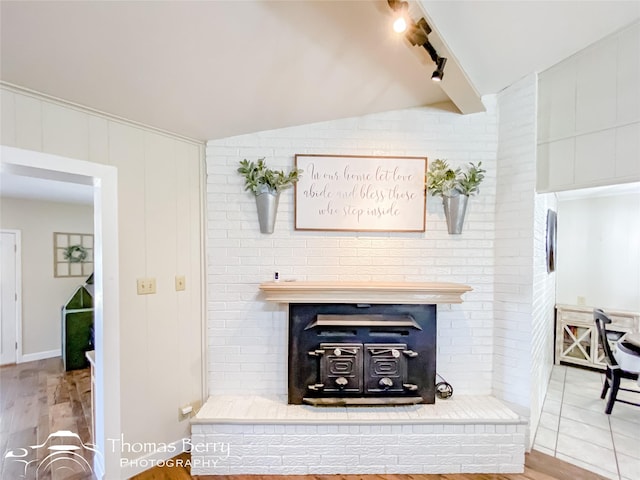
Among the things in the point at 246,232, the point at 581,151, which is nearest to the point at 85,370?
the point at 246,232

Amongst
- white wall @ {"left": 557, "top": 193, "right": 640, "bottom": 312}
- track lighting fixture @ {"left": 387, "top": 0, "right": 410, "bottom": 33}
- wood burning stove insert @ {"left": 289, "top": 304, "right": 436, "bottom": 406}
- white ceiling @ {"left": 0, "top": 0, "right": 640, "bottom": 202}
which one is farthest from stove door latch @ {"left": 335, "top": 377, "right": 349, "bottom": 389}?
white wall @ {"left": 557, "top": 193, "right": 640, "bottom": 312}

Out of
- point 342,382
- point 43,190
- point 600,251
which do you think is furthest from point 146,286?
point 600,251

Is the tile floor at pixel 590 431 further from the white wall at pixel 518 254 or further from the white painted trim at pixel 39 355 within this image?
the white painted trim at pixel 39 355

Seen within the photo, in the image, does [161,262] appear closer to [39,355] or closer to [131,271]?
[131,271]

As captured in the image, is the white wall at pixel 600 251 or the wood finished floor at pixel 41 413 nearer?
the wood finished floor at pixel 41 413

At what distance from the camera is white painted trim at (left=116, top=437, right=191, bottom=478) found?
6.05 feet

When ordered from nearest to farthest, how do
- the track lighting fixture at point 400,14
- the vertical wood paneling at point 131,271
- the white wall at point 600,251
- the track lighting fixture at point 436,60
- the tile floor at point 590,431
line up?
the track lighting fixture at point 400,14 → the track lighting fixture at point 436,60 → the vertical wood paneling at point 131,271 → the tile floor at point 590,431 → the white wall at point 600,251

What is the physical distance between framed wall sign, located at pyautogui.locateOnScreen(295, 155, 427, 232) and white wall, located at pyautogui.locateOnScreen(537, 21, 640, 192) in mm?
862

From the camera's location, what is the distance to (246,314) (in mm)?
2273

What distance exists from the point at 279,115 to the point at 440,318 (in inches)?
76.2

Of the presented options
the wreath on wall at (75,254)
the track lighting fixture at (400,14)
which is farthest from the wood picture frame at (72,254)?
→ the track lighting fixture at (400,14)

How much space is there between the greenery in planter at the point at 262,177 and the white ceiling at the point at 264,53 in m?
0.29

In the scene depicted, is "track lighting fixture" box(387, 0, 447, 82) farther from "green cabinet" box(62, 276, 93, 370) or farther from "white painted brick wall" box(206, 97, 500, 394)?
"green cabinet" box(62, 276, 93, 370)

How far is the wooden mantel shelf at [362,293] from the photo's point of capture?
1976 mm
